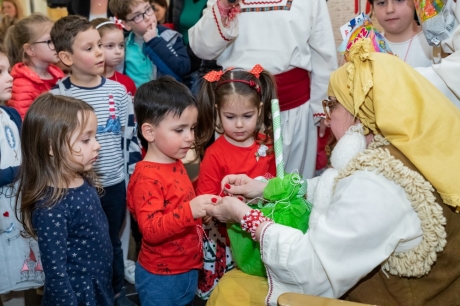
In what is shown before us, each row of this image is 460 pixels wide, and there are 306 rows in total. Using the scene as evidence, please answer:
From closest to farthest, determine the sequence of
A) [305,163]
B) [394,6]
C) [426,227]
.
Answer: [426,227]
[394,6]
[305,163]

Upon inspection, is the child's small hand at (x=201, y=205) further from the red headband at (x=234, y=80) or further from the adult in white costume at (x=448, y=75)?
the adult in white costume at (x=448, y=75)

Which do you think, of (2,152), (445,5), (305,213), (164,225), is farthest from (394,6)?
(2,152)

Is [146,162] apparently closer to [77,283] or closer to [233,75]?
[77,283]

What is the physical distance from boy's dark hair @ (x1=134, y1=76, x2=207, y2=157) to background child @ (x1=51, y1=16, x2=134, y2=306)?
1.87 ft

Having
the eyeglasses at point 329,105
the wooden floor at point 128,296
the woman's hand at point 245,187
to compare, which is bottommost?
the wooden floor at point 128,296

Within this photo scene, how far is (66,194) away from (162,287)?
551mm

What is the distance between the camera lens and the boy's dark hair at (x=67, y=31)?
108 inches

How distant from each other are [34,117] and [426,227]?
4.58 feet

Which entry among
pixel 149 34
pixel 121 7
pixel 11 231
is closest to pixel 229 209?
pixel 11 231

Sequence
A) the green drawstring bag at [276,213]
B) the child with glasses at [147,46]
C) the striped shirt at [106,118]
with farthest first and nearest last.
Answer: the child with glasses at [147,46] < the striped shirt at [106,118] < the green drawstring bag at [276,213]

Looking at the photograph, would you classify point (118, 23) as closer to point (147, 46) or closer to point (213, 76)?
point (147, 46)

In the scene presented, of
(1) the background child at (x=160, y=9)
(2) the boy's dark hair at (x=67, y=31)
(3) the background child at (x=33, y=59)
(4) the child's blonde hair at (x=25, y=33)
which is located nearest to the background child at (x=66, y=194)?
(2) the boy's dark hair at (x=67, y=31)

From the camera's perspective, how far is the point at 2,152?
2.36 meters

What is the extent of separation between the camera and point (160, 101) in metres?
2.11
